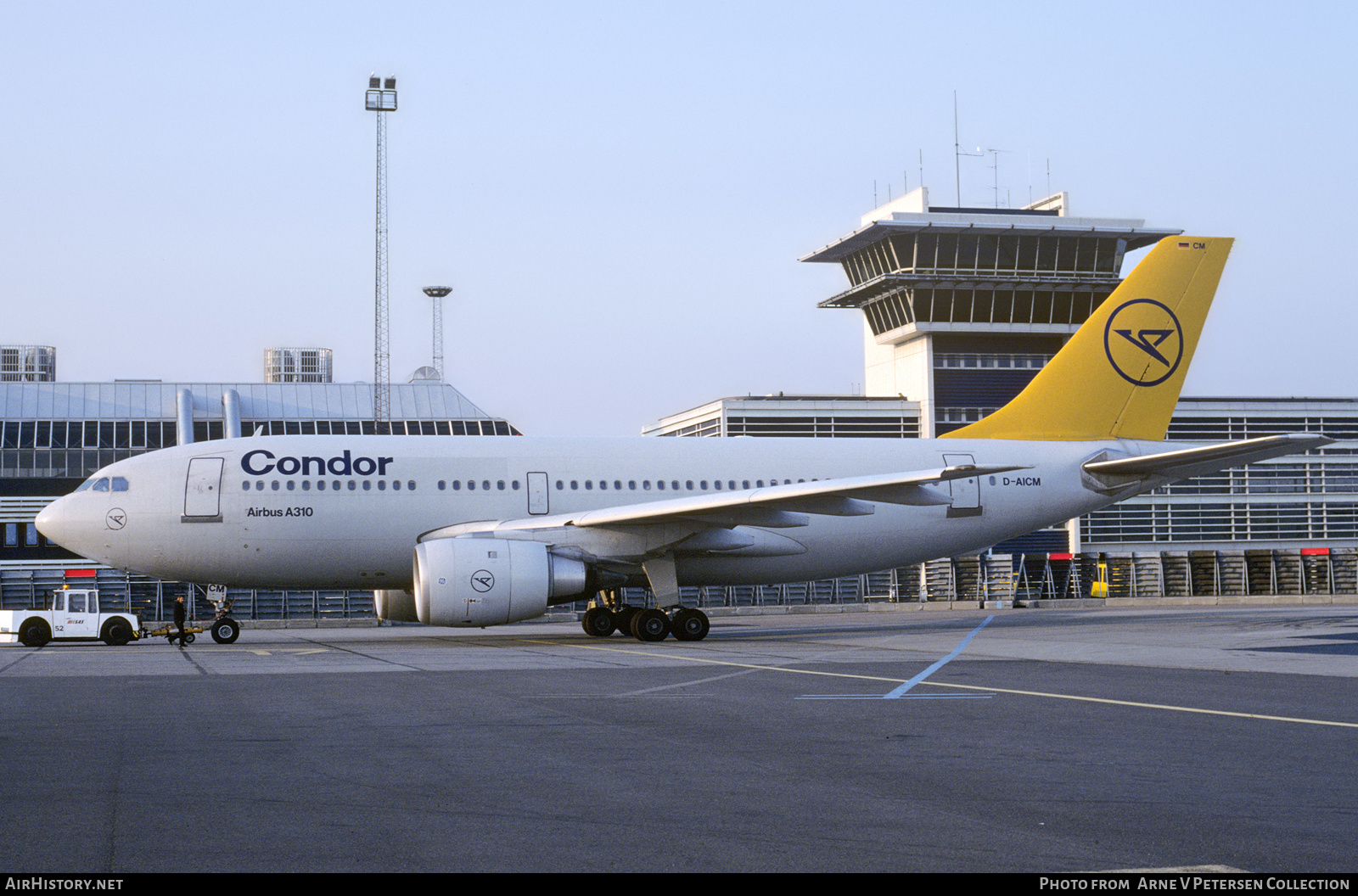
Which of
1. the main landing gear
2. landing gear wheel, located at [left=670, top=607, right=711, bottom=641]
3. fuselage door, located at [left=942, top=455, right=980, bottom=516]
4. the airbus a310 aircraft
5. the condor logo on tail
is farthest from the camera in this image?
the condor logo on tail

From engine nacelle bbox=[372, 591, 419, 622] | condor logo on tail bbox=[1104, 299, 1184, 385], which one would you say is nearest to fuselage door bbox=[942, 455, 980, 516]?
condor logo on tail bbox=[1104, 299, 1184, 385]

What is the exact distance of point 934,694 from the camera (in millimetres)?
12312

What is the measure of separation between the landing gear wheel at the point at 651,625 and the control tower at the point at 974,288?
102 ft

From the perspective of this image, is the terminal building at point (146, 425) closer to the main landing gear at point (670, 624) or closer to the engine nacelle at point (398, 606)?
the engine nacelle at point (398, 606)

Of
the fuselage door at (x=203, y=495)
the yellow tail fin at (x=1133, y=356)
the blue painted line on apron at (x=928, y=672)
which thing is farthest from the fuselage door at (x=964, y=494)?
the fuselage door at (x=203, y=495)

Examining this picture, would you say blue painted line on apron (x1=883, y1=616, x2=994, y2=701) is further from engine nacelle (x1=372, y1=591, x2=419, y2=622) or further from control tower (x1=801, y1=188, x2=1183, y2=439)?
control tower (x1=801, y1=188, x2=1183, y2=439)

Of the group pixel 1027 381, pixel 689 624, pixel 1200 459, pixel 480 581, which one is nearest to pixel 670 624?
pixel 689 624

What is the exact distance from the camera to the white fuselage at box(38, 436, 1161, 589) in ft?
76.6

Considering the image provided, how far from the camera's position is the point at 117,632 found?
27.2m

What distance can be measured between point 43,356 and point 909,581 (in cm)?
4181

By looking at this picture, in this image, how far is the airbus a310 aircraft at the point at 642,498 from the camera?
73.5 feet

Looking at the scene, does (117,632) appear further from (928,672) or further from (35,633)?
Answer: (928,672)

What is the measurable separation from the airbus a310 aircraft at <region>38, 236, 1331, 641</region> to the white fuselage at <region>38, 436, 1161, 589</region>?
0.12 ft

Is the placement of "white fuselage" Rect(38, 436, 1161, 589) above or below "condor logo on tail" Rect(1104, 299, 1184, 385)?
below
